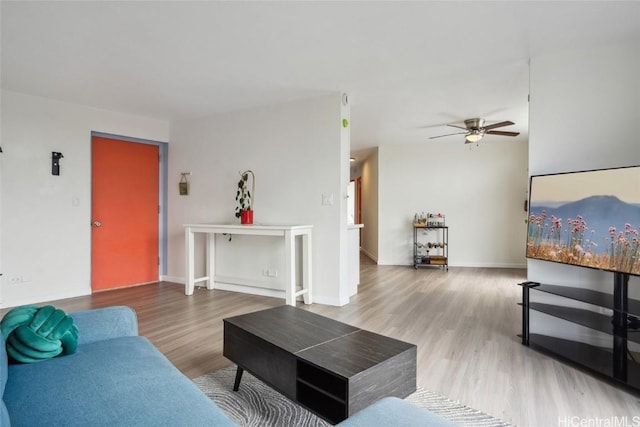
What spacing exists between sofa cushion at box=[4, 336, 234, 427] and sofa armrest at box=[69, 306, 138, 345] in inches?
7.4

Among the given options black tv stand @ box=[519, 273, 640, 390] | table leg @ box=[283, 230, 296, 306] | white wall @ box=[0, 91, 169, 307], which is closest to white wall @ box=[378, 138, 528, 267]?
table leg @ box=[283, 230, 296, 306]

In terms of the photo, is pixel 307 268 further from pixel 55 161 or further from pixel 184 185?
pixel 55 161

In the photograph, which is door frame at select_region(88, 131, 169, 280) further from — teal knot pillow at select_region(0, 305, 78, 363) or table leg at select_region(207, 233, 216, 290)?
teal knot pillow at select_region(0, 305, 78, 363)

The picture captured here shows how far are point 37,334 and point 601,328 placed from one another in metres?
3.12

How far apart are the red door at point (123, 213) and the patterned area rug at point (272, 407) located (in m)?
3.42

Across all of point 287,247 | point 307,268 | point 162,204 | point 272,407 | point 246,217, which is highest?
point 162,204

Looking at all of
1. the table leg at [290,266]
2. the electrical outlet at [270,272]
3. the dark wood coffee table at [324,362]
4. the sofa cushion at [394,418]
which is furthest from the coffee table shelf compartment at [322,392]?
the electrical outlet at [270,272]

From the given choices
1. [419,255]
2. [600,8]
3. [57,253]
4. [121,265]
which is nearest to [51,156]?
[57,253]

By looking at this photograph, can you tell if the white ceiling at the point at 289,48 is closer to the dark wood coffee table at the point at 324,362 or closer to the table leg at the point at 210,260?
the table leg at the point at 210,260

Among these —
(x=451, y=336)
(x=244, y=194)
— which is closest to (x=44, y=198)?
(x=244, y=194)

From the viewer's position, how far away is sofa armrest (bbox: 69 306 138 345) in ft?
5.75

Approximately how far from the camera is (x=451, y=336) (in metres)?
2.99

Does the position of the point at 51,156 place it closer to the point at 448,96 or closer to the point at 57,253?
the point at 57,253

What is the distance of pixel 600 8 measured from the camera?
230cm
